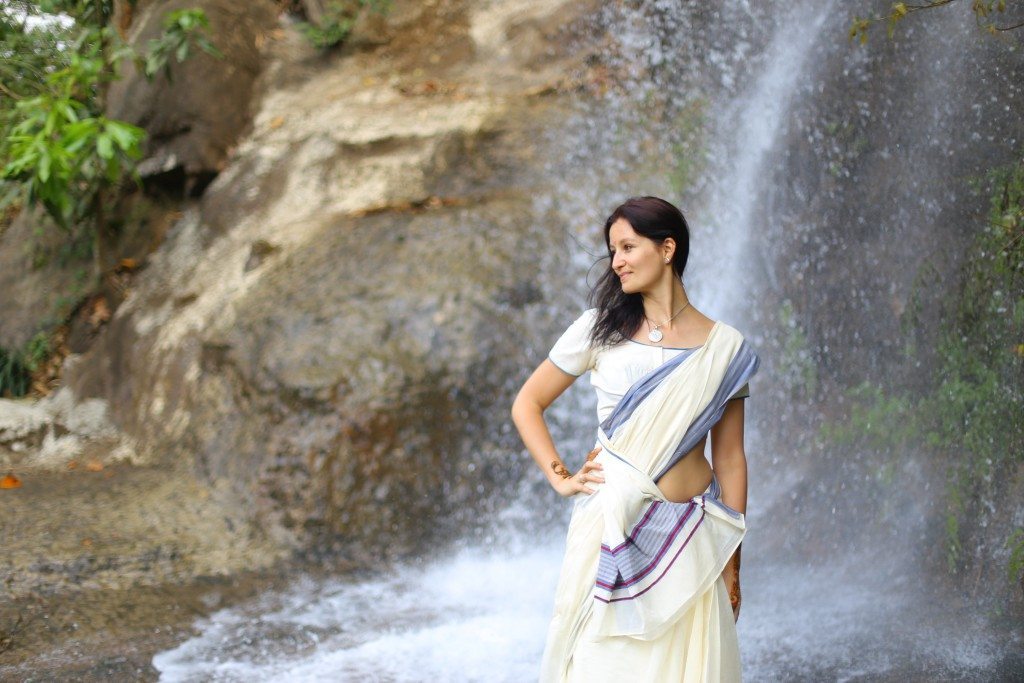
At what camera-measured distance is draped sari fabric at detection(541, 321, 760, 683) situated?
2.61 metres

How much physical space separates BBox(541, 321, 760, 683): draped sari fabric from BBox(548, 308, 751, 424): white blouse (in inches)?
1.7

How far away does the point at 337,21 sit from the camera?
360 inches

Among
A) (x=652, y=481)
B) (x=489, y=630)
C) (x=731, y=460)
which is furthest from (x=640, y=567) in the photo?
(x=489, y=630)

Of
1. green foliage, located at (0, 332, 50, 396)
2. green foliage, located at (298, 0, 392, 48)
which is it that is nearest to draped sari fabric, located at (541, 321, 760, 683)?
green foliage, located at (0, 332, 50, 396)

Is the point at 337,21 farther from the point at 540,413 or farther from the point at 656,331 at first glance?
the point at 656,331

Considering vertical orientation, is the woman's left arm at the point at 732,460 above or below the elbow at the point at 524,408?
below

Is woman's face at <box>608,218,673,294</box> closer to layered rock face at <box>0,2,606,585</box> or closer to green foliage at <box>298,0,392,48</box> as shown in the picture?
layered rock face at <box>0,2,606,585</box>

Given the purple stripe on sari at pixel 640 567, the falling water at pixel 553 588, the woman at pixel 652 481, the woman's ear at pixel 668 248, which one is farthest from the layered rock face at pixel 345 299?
the woman's ear at pixel 668 248

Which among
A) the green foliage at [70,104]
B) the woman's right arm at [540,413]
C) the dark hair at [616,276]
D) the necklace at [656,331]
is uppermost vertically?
the green foliage at [70,104]

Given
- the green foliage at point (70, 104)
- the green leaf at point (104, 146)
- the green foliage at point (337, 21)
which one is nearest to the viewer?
the green leaf at point (104, 146)

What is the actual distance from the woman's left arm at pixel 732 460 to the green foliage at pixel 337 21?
23.5 feet

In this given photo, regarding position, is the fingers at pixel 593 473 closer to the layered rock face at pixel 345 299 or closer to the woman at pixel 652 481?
the woman at pixel 652 481

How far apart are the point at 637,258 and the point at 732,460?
57cm

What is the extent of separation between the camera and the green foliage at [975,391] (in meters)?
5.40
